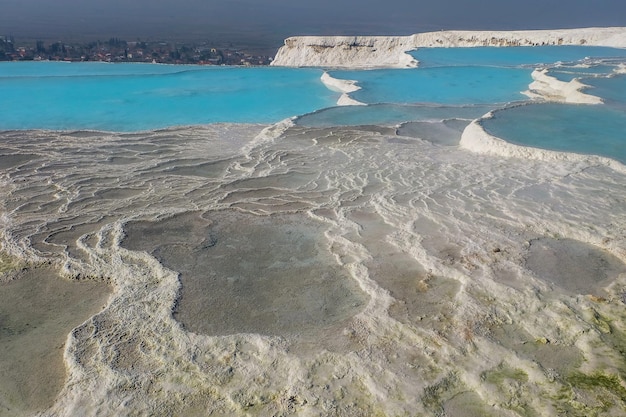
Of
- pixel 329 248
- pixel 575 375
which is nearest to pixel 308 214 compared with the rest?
Answer: pixel 329 248

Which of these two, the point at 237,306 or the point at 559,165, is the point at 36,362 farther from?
the point at 559,165

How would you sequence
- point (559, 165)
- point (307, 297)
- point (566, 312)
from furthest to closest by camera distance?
point (559, 165) → point (307, 297) → point (566, 312)

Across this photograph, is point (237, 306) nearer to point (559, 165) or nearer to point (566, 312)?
point (566, 312)

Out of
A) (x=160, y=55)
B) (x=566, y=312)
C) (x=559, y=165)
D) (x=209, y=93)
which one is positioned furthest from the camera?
(x=160, y=55)

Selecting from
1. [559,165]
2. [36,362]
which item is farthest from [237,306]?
[559,165]

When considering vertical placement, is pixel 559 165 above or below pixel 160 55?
above

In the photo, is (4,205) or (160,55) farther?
(160,55)
